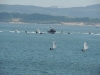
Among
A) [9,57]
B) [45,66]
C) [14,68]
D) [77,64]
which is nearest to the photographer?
[14,68]

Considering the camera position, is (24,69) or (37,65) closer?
(24,69)

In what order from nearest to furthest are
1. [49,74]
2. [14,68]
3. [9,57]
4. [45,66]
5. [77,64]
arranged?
[49,74] < [14,68] < [45,66] < [77,64] < [9,57]

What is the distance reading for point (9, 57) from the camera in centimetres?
7412

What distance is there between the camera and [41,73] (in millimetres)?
56594

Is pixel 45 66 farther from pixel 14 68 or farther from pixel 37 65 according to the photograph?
pixel 14 68

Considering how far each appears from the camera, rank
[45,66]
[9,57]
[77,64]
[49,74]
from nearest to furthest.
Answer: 1. [49,74]
2. [45,66]
3. [77,64]
4. [9,57]

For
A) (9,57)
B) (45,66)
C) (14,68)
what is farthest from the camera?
(9,57)

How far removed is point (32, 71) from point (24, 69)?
182cm

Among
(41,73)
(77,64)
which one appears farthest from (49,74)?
(77,64)

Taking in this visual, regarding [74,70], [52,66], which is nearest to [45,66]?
[52,66]

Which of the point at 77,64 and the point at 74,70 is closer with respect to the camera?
the point at 74,70

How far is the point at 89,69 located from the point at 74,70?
9.56 feet

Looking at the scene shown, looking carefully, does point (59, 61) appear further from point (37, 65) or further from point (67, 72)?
point (67, 72)

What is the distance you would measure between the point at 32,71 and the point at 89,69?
9.33 m
